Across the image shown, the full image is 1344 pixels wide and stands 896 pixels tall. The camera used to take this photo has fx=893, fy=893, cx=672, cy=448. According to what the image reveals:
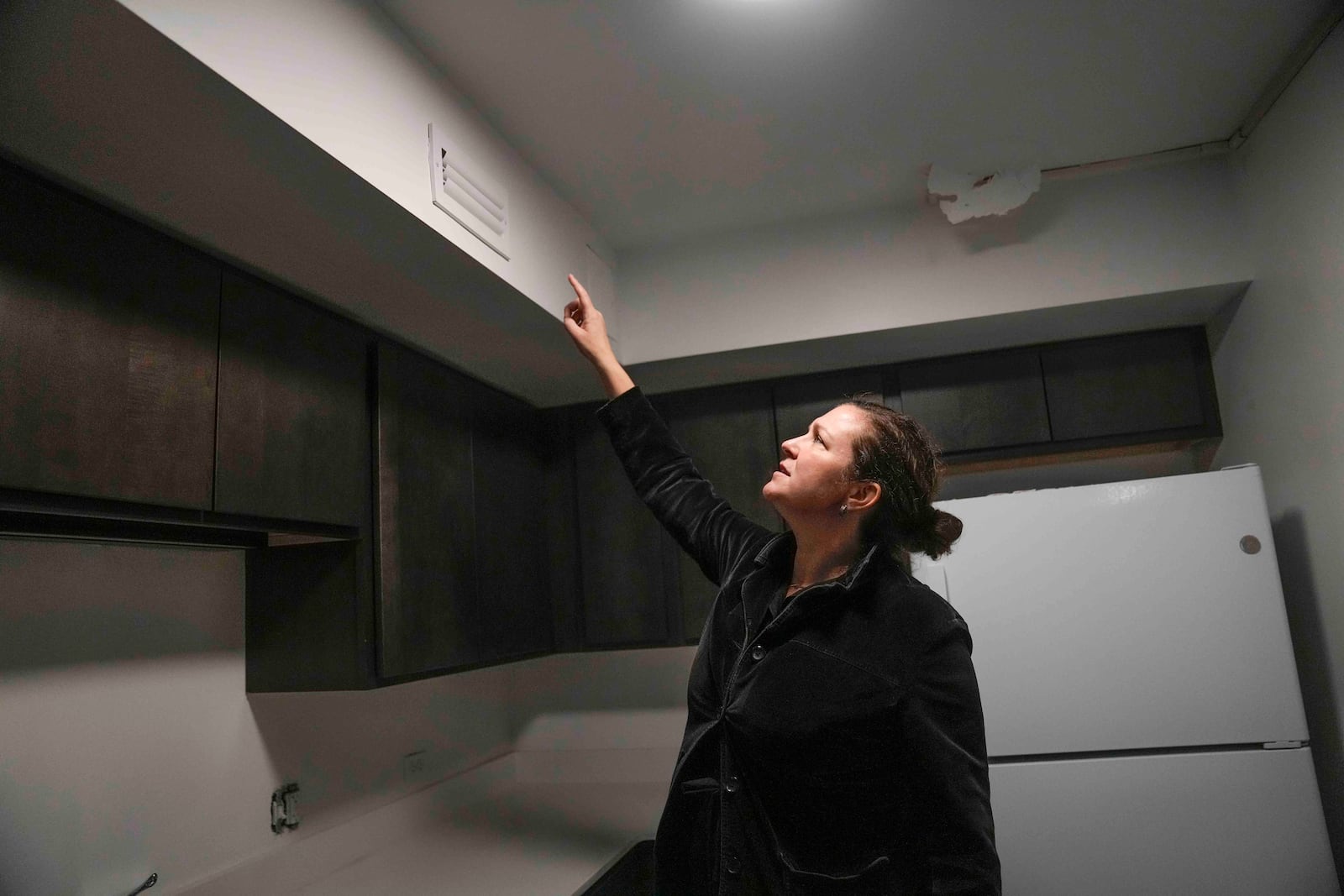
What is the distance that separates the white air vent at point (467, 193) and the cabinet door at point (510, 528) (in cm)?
73

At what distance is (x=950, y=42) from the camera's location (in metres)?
1.77

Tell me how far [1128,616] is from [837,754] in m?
1.25

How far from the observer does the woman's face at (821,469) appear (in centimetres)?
138

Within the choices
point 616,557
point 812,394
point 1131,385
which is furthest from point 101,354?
point 1131,385

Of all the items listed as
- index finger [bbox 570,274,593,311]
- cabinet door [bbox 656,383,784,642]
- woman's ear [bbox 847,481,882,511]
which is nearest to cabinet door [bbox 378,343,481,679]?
index finger [bbox 570,274,593,311]

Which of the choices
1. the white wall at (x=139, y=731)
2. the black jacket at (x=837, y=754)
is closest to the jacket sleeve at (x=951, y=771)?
the black jacket at (x=837, y=754)

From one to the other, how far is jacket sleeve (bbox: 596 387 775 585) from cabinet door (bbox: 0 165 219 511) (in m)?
0.70

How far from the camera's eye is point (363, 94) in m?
1.45

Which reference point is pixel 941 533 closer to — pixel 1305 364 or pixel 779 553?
pixel 779 553

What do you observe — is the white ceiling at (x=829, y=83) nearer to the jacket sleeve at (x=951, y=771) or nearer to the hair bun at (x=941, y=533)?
the hair bun at (x=941, y=533)

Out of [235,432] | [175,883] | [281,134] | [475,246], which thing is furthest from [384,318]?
[175,883]

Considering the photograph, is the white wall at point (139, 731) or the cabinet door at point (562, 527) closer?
the white wall at point (139, 731)

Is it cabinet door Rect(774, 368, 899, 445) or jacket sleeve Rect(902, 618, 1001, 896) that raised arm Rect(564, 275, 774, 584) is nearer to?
jacket sleeve Rect(902, 618, 1001, 896)

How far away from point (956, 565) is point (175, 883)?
6.05 ft
